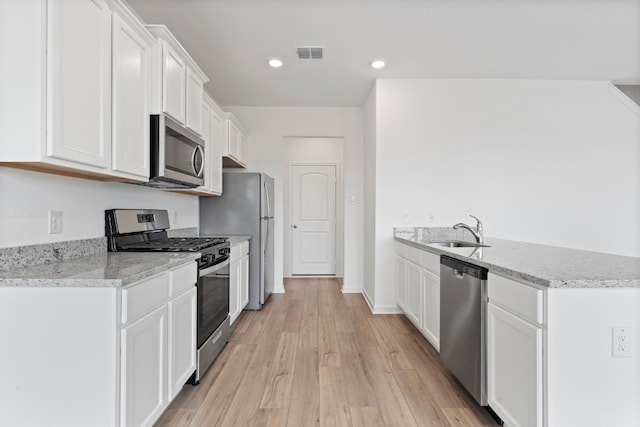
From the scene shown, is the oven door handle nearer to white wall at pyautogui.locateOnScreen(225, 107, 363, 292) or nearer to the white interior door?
white wall at pyautogui.locateOnScreen(225, 107, 363, 292)

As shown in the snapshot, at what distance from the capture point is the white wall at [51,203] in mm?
1483

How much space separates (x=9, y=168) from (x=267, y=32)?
205 cm

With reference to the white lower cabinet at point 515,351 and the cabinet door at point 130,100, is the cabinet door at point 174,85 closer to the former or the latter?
the cabinet door at point 130,100

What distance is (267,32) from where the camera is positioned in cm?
276

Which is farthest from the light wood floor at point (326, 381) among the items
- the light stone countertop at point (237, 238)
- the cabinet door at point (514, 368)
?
the light stone countertop at point (237, 238)

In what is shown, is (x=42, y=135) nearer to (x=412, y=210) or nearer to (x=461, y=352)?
(x=461, y=352)

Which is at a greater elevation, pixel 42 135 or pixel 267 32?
pixel 267 32

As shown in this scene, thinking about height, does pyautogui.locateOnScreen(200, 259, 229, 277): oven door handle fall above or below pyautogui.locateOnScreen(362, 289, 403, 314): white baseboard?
above

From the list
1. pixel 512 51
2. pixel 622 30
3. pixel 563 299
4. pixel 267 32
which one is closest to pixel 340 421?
pixel 563 299

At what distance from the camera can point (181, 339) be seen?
1897mm

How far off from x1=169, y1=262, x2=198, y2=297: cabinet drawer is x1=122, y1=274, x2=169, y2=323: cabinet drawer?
0.19 ft

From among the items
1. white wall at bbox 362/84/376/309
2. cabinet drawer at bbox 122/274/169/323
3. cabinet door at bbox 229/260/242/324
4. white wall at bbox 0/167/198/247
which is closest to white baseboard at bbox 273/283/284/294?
white wall at bbox 362/84/376/309

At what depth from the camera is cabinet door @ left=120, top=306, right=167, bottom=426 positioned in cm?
134

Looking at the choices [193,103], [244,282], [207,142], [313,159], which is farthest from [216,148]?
[313,159]
